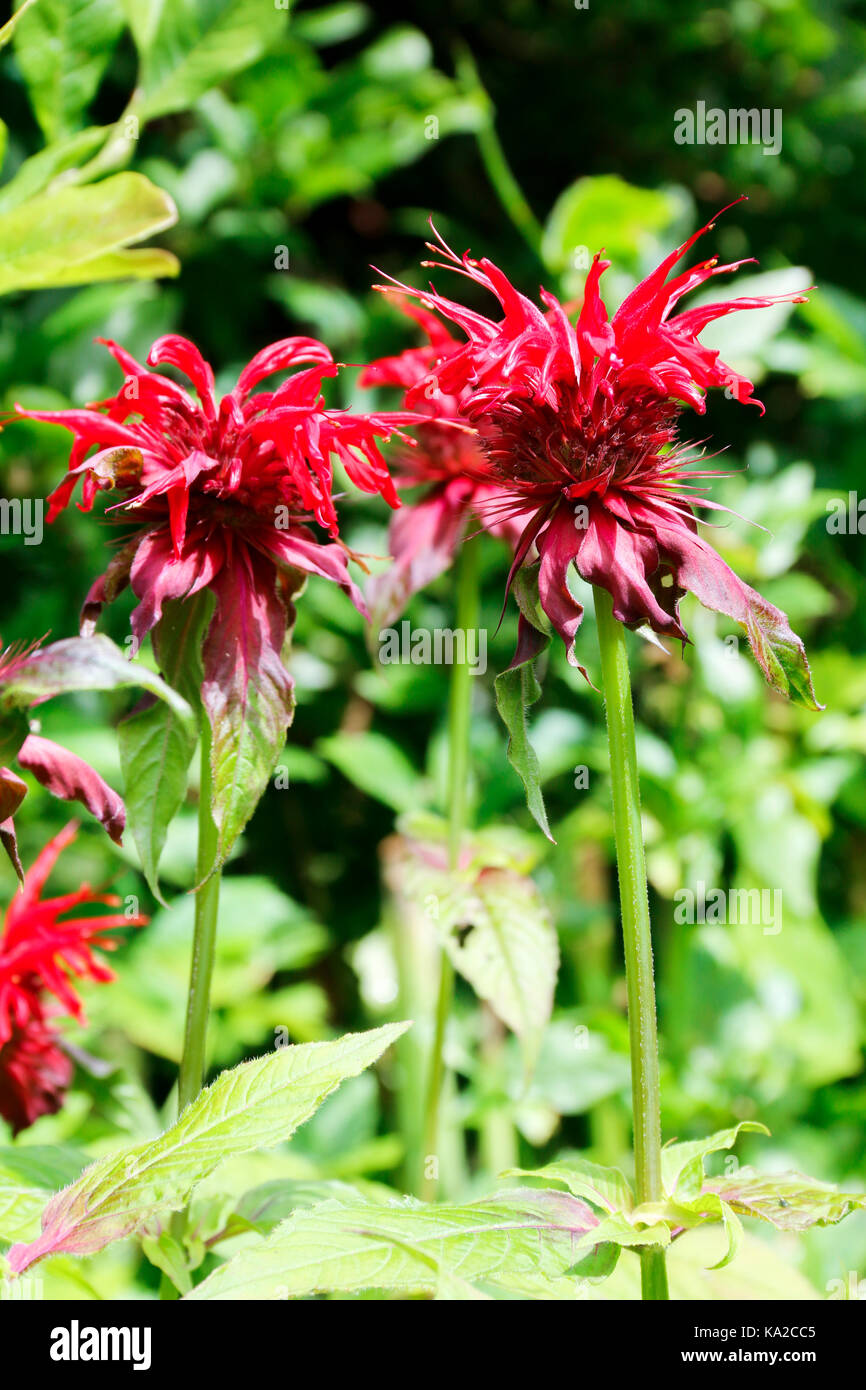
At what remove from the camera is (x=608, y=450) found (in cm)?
47

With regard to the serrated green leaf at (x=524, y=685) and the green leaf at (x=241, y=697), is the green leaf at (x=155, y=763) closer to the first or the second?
the green leaf at (x=241, y=697)

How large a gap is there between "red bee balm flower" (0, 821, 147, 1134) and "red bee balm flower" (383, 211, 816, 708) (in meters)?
0.32

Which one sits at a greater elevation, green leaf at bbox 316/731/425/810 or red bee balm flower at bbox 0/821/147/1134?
green leaf at bbox 316/731/425/810

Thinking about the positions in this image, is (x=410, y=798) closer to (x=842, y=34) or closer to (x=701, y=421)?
(x=701, y=421)

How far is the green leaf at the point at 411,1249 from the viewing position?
0.38 meters

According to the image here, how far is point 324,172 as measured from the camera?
1.29m

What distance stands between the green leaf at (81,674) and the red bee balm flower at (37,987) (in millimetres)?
271

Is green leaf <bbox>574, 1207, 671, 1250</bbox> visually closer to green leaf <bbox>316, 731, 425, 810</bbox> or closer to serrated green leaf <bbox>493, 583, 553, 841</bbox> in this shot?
serrated green leaf <bbox>493, 583, 553, 841</bbox>

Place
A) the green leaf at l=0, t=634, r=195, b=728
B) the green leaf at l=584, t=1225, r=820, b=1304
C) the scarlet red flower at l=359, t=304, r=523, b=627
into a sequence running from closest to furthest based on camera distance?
the green leaf at l=0, t=634, r=195, b=728
the green leaf at l=584, t=1225, r=820, b=1304
the scarlet red flower at l=359, t=304, r=523, b=627

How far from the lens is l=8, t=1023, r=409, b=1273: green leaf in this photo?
0.40 m

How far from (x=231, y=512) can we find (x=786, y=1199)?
376mm

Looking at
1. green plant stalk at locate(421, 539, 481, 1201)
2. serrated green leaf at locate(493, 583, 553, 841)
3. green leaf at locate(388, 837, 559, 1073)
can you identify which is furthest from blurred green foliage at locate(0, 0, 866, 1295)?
serrated green leaf at locate(493, 583, 553, 841)
